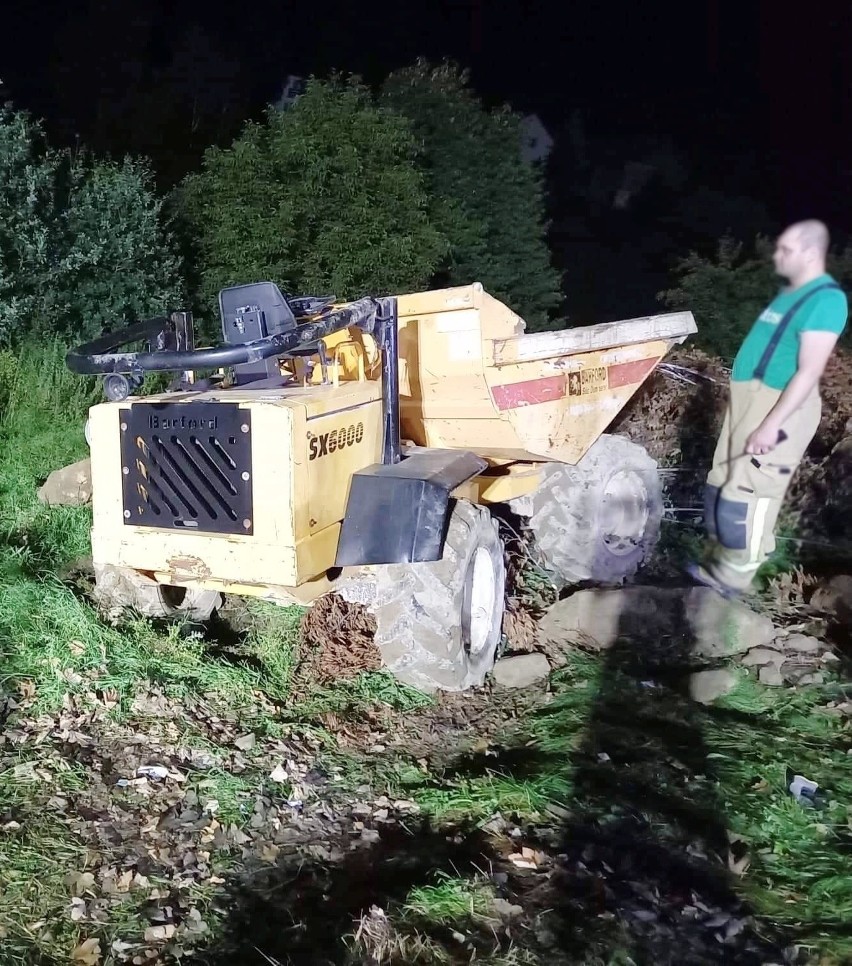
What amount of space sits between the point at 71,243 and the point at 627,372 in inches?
207

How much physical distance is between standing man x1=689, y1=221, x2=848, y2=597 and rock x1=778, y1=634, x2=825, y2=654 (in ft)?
6.91

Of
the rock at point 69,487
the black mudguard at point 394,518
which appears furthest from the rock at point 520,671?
the rock at point 69,487

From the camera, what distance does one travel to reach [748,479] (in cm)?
198

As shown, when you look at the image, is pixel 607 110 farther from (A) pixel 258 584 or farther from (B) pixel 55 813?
(B) pixel 55 813

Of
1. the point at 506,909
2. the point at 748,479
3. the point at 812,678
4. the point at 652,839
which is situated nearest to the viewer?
the point at 748,479

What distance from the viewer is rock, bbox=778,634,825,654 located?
3.95 meters

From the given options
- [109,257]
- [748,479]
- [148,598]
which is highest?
[109,257]

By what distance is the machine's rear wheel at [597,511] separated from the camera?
4855 mm

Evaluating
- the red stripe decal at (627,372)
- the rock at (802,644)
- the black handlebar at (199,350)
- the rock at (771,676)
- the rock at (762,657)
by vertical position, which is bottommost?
the rock at (771,676)

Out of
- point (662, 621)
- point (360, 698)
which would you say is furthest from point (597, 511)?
point (360, 698)

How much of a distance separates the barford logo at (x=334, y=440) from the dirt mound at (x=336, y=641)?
137 centimetres

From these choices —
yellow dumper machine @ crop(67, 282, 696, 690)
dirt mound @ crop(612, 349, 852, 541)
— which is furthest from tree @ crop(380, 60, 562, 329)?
dirt mound @ crop(612, 349, 852, 541)

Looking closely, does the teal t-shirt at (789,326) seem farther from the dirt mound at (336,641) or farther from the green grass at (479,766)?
the dirt mound at (336,641)

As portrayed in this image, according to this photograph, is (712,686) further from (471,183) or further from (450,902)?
(471,183)
